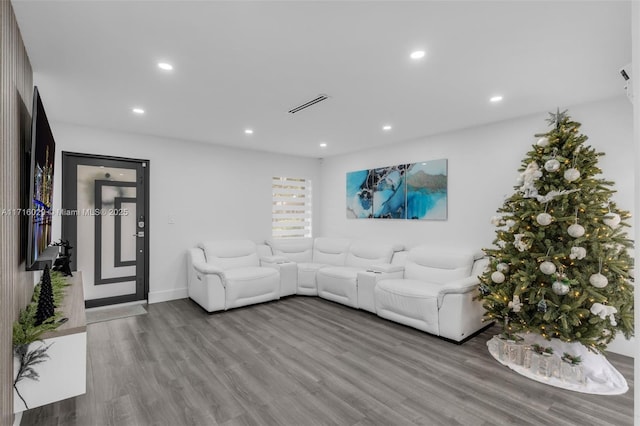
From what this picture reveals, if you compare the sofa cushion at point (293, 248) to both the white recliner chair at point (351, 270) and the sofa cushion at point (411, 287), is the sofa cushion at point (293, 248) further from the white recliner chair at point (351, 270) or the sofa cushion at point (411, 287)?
the sofa cushion at point (411, 287)

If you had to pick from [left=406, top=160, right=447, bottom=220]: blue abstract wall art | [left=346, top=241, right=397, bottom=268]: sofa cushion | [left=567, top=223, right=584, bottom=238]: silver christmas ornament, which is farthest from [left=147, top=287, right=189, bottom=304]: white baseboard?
[left=567, top=223, right=584, bottom=238]: silver christmas ornament

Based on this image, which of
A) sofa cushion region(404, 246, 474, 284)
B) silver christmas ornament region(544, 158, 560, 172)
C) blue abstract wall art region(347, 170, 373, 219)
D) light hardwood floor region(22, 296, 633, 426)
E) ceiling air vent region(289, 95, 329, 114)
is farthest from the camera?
blue abstract wall art region(347, 170, 373, 219)

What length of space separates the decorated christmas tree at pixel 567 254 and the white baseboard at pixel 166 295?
4.30 metres

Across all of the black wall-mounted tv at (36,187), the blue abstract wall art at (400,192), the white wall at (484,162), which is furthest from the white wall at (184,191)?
the black wall-mounted tv at (36,187)

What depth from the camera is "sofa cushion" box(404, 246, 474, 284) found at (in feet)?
12.3

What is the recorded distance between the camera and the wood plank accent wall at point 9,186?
1513 millimetres

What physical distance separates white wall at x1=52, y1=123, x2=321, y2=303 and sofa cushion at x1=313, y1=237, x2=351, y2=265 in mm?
1003

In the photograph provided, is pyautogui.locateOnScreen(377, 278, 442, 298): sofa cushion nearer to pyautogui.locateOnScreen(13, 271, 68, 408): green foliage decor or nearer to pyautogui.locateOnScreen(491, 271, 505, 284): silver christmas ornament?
pyautogui.locateOnScreen(491, 271, 505, 284): silver christmas ornament

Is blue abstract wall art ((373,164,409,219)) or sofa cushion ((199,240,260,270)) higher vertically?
blue abstract wall art ((373,164,409,219))

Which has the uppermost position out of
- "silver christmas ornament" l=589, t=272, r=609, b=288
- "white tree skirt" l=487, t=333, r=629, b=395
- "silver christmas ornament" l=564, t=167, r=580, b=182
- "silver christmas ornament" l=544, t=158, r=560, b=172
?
"silver christmas ornament" l=544, t=158, r=560, b=172

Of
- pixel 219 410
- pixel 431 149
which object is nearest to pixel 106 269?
pixel 219 410

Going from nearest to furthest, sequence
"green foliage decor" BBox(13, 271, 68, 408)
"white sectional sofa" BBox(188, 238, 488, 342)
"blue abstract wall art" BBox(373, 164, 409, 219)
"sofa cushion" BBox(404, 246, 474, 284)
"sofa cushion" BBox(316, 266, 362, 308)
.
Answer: "green foliage decor" BBox(13, 271, 68, 408) < "white sectional sofa" BBox(188, 238, 488, 342) < "sofa cushion" BBox(404, 246, 474, 284) < "sofa cushion" BBox(316, 266, 362, 308) < "blue abstract wall art" BBox(373, 164, 409, 219)

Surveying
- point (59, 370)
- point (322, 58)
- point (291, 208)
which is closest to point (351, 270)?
point (291, 208)

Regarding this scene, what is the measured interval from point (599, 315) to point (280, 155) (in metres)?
5.00
